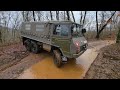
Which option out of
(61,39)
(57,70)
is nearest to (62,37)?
(61,39)

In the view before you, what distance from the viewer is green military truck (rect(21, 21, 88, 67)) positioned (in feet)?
25.6

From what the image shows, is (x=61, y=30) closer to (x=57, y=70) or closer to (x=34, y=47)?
(x=57, y=70)

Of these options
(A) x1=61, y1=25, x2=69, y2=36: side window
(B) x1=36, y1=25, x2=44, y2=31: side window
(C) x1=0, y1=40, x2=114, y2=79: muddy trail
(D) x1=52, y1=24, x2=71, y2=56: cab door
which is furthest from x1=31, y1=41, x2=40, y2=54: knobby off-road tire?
(A) x1=61, y1=25, x2=69, y2=36: side window

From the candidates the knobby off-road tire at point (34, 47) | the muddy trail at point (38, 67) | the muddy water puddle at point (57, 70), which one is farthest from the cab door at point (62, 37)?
the knobby off-road tire at point (34, 47)

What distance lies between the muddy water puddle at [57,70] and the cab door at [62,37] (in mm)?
884

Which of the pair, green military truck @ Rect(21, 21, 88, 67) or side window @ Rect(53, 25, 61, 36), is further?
side window @ Rect(53, 25, 61, 36)

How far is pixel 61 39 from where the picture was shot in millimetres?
8188

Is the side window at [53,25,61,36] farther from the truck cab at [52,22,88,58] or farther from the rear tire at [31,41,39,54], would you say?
the rear tire at [31,41,39,54]

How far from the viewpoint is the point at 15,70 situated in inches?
298

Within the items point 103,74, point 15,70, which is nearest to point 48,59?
point 15,70

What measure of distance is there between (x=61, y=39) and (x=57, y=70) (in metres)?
1.63

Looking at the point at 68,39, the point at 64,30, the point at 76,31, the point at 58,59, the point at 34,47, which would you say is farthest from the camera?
the point at 34,47

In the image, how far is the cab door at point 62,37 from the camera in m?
7.90
